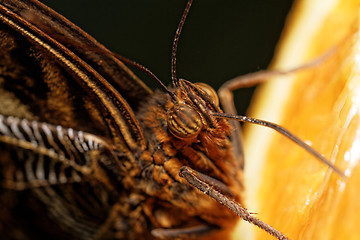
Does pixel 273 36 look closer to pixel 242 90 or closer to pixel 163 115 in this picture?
pixel 242 90

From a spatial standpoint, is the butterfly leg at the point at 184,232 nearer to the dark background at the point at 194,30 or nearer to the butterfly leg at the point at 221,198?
the butterfly leg at the point at 221,198

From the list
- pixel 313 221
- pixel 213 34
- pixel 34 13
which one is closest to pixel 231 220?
pixel 313 221

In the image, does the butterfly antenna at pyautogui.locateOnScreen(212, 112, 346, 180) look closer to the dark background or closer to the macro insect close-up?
the macro insect close-up

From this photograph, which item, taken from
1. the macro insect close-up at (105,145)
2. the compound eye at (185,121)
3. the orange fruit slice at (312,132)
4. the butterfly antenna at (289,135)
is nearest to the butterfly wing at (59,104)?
the macro insect close-up at (105,145)

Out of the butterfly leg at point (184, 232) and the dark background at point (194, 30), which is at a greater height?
the dark background at point (194, 30)

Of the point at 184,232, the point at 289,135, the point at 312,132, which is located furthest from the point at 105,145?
the point at 312,132

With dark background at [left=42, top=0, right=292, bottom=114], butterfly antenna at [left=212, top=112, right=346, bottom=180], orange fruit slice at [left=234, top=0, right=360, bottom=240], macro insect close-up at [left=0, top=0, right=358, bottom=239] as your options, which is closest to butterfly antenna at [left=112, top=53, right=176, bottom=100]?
macro insect close-up at [left=0, top=0, right=358, bottom=239]
